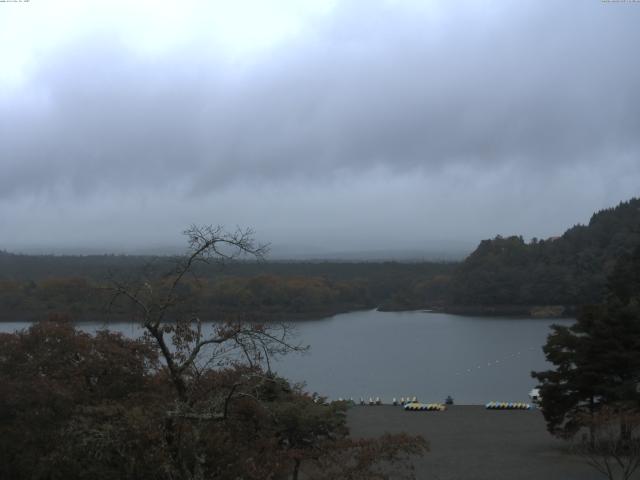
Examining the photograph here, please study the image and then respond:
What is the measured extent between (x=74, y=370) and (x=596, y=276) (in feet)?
153

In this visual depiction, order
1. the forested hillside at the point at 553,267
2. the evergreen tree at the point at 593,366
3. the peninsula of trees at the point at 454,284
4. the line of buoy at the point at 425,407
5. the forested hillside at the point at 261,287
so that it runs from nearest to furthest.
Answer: the evergreen tree at the point at 593,366 → the line of buoy at the point at 425,407 → the forested hillside at the point at 261,287 → the peninsula of trees at the point at 454,284 → the forested hillside at the point at 553,267

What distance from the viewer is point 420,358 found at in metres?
33.0

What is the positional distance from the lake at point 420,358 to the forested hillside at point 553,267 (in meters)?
4.04

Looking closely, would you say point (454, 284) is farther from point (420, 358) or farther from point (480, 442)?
point (480, 442)

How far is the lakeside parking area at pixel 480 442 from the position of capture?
11461 millimetres

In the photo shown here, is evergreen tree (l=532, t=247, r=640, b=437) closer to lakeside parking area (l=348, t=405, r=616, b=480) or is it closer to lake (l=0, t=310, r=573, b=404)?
lakeside parking area (l=348, t=405, r=616, b=480)

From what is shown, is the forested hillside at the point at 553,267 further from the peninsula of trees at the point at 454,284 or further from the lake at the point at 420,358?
the lake at the point at 420,358

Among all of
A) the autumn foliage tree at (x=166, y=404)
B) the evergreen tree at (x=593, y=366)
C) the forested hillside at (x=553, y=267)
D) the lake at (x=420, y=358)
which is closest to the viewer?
the autumn foliage tree at (x=166, y=404)

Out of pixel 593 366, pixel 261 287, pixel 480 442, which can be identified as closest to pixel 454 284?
pixel 261 287

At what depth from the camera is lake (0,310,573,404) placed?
24.5 meters

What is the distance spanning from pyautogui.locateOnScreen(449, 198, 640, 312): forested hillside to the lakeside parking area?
3381cm

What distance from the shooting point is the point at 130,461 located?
4637 millimetres

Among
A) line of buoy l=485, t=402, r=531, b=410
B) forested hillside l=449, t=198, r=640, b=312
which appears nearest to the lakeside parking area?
line of buoy l=485, t=402, r=531, b=410

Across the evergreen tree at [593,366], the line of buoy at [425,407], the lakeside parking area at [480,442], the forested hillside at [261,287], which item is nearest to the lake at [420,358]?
the forested hillside at [261,287]
